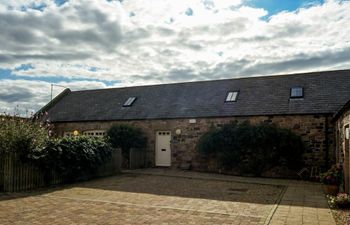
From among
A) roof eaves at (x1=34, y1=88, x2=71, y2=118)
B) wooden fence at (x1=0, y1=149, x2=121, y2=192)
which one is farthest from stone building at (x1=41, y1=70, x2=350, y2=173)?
wooden fence at (x1=0, y1=149, x2=121, y2=192)

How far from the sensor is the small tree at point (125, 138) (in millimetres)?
17969

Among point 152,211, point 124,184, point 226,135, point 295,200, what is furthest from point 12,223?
point 226,135

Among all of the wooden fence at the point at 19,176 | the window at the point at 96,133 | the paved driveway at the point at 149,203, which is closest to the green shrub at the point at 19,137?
the wooden fence at the point at 19,176

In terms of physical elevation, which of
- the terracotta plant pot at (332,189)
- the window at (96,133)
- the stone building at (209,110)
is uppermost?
the stone building at (209,110)

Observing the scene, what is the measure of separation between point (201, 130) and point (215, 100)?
7.14 ft

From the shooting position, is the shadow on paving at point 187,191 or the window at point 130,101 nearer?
the shadow on paving at point 187,191

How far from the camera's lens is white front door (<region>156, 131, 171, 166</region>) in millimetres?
18453

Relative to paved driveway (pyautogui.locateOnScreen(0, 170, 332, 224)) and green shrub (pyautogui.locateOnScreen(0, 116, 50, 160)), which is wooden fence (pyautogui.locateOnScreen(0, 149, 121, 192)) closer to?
green shrub (pyautogui.locateOnScreen(0, 116, 50, 160))

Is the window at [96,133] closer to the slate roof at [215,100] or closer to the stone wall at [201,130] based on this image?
the stone wall at [201,130]

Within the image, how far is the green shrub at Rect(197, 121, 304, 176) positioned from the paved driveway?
98.8 inches

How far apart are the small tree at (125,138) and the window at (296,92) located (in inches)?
342

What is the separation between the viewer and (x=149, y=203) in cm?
865

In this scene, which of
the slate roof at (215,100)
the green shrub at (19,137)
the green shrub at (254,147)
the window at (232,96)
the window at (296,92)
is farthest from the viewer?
the window at (232,96)

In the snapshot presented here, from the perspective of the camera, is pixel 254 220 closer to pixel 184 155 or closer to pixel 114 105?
pixel 184 155
